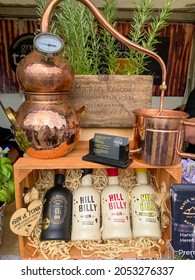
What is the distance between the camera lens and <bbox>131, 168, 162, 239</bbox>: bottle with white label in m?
0.62

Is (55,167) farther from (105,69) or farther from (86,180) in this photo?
(105,69)

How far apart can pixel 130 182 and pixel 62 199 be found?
0.19 metres

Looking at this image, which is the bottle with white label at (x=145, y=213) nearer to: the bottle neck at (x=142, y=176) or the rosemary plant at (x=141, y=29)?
the bottle neck at (x=142, y=176)

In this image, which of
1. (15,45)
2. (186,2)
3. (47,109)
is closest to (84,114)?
(47,109)

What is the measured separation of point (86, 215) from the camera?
2.04 ft

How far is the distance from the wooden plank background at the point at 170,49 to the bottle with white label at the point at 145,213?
179 centimetres

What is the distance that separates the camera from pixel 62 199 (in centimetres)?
65

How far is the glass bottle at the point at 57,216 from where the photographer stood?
2.05 ft

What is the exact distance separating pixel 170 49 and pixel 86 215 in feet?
7.08

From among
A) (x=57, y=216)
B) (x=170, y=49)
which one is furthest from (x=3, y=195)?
(x=170, y=49)

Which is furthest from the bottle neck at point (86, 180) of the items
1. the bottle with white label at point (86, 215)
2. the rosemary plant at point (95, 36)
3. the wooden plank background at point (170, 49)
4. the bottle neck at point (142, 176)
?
the wooden plank background at point (170, 49)

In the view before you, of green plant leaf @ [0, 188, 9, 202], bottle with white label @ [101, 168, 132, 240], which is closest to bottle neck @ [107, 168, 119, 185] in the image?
bottle with white label @ [101, 168, 132, 240]

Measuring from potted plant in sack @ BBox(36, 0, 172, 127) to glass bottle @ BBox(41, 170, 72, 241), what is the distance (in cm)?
19

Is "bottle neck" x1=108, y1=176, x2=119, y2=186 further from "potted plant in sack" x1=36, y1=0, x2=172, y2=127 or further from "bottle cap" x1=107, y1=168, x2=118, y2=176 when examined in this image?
"potted plant in sack" x1=36, y1=0, x2=172, y2=127
